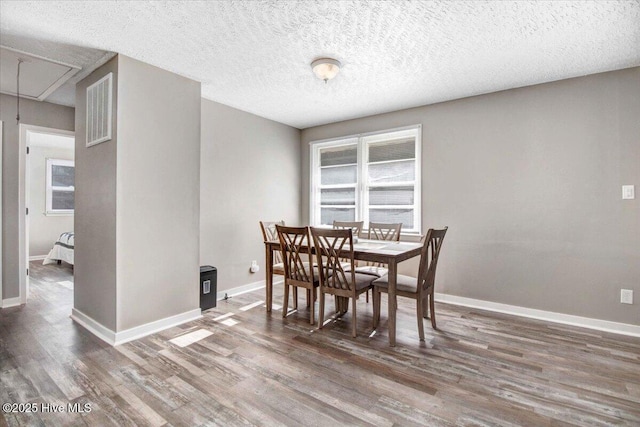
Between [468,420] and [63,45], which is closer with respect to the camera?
[468,420]

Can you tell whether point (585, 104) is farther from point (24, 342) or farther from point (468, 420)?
point (24, 342)

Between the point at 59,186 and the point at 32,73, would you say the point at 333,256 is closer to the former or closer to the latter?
the point at 32,73

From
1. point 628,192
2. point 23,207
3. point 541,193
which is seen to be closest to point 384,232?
point 541,193

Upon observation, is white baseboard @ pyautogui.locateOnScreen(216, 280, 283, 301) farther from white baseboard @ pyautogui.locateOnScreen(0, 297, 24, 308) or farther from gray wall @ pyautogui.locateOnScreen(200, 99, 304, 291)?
white baseboard @ pyautogui.locateOnScreen(0, 297, 24, 308)

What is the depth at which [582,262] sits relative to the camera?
3.09m

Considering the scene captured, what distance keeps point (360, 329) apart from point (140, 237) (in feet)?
7.14

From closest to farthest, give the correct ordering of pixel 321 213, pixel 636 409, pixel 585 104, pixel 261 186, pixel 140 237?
pixel 636 409 < pixel 140 237 < pixel 585 104 < pixel 261 186 < pixel 321 213

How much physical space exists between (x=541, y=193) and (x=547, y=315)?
1.27 metres

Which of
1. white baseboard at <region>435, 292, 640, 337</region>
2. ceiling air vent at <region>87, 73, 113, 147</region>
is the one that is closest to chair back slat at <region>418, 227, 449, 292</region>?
white baseboard at <region>435, 292, 640, 337</region>

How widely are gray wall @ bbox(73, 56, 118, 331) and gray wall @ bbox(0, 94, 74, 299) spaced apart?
1.02 m

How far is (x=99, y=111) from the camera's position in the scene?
284cm

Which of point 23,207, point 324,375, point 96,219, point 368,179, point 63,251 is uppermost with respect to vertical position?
point 368,179

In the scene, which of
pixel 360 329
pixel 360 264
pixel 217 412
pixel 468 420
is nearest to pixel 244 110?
pixel 360 264

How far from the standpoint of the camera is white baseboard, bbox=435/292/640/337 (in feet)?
9.50
